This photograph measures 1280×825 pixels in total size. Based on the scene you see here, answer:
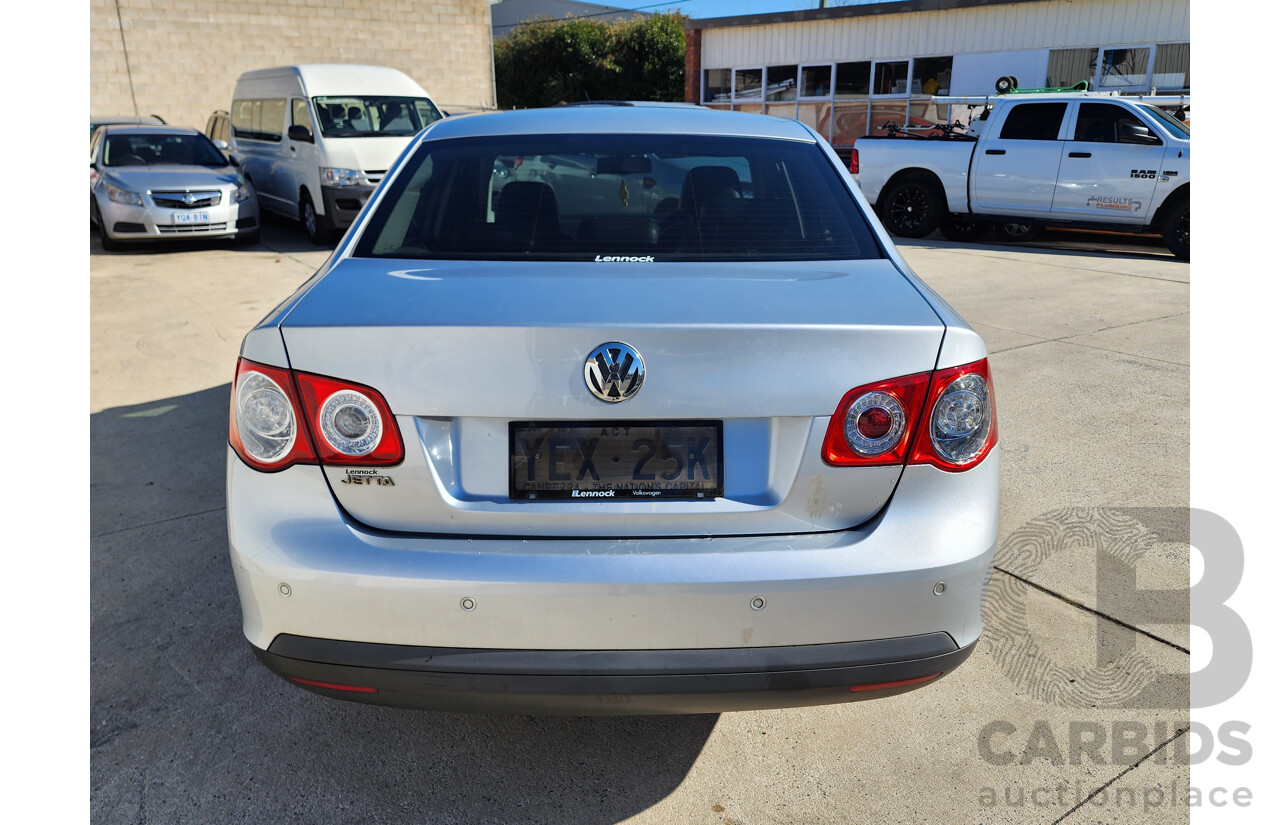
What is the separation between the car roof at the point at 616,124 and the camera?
2.92 metres

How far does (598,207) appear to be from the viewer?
8.84 ft

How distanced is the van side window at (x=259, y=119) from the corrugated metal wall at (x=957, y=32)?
1395cm

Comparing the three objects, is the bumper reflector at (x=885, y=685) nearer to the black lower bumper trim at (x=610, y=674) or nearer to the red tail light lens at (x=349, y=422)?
the black lower bumper trim at (x=610, y=674)

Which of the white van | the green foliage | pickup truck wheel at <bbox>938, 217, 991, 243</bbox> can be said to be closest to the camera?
the white van

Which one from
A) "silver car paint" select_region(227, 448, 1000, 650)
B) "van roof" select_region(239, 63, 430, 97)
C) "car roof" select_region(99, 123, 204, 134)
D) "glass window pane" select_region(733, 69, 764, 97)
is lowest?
"silver car paint" select_region(227, 448, 1000, 650)

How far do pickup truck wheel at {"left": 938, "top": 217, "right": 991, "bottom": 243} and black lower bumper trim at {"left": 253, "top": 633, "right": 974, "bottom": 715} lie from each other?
11.7 meters

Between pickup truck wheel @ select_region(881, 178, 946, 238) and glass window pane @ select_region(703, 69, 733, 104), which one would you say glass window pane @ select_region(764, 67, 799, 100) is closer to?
glass window pane @ select_region(703, 69, 733, 104)

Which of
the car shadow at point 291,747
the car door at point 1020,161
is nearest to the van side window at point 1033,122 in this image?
the car door at point 1020,161

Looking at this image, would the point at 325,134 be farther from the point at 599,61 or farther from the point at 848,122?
the point at 599,61

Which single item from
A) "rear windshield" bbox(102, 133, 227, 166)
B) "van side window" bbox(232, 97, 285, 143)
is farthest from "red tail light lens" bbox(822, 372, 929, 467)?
"van side window" bbox(232, 97, 285, 143)

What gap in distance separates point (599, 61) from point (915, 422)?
31.7 m

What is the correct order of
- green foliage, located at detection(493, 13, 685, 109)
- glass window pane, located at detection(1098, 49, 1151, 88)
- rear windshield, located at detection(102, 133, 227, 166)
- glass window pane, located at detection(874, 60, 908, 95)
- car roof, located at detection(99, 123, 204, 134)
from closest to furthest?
rear windshield, located at detection(102, 133, 227, 166) < car roof, located at detection(99, 123, 204, 134) < glass window pane, located at detection(1098, 49, 1151, 88) < glass window pane, located at detection(874, 60, 908, 95) < green foliage, located at detection(493, 13, 685, 109)

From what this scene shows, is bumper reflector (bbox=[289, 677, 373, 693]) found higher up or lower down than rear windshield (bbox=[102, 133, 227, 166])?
lower down

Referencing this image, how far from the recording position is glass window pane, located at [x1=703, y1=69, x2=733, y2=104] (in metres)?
24.7
